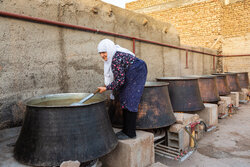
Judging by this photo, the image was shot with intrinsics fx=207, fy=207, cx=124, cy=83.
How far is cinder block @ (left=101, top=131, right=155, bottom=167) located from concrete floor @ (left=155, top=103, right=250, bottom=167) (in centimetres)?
71

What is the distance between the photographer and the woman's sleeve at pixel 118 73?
2262 mm

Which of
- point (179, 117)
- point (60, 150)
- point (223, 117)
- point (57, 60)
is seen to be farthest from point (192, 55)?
point (60, 150)

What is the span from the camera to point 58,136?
1.68m

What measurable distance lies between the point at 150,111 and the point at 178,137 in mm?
671

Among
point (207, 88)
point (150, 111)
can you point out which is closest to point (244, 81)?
point (207, 88)

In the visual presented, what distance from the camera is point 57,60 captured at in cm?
289

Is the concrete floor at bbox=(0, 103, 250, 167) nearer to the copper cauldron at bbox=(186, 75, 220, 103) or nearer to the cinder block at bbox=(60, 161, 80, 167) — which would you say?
the cinder block at bbox=(60, 161, 80, 167)

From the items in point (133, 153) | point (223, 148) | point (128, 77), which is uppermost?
point (128, 77)

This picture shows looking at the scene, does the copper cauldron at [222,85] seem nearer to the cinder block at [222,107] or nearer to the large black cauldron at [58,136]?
the cinder block at [222,107]

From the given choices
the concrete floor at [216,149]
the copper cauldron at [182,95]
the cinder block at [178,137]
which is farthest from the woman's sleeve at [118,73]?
the copper cauldron at [182,95]

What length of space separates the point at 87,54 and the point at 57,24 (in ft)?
2.21

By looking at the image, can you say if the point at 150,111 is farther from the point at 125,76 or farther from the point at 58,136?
the point at 58,136

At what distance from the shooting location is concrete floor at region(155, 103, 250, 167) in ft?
9.57

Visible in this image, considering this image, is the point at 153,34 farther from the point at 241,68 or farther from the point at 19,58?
the point at 241,68
